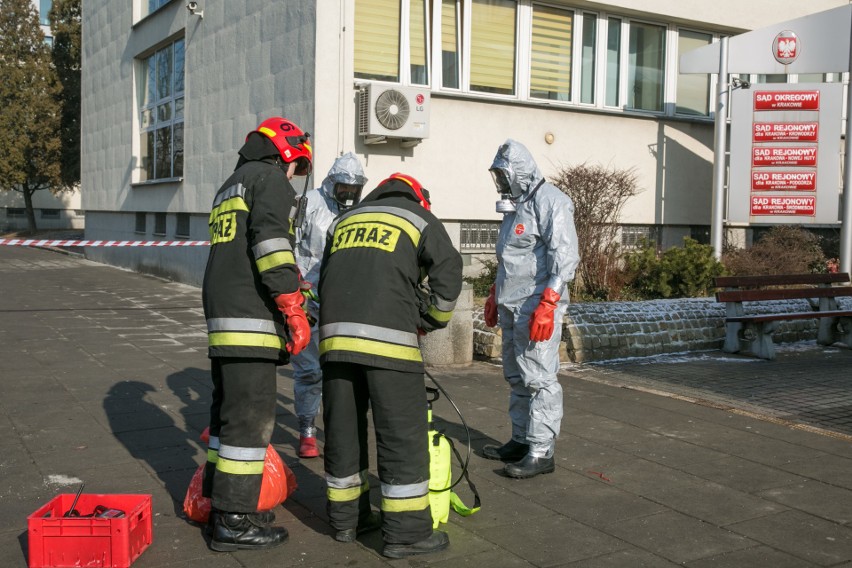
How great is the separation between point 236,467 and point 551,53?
1136 centimetres

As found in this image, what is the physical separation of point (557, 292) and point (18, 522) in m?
3.19

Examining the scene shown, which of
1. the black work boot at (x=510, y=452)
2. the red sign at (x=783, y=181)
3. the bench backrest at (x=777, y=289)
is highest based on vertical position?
the red sign at (x=783, y=181)

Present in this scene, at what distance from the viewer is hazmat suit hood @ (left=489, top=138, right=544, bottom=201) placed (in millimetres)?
5637

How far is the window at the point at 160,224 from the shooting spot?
18.7 m

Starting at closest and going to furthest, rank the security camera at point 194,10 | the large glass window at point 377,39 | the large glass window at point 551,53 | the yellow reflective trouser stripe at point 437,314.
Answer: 1. the yellow reflective trouser stripe at point 437,314
2. the large glass window at point 377,39
3. the large glass window at point 551,53
4. the security camera at point 194,10

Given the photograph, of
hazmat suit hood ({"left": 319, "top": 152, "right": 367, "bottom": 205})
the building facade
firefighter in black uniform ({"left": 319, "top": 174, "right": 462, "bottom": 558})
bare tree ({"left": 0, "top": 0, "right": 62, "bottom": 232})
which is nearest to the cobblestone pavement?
hazmat suit hood ({"left": 319, "top": 152, "right": 367, "bottom": 205})

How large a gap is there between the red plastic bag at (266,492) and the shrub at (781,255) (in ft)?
32.4

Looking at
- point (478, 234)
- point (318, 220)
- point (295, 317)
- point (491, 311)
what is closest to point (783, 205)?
point (478, 234)

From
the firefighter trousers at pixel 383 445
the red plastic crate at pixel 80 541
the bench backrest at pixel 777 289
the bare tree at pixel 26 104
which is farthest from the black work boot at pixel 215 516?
the bare tree at pixel 26 104

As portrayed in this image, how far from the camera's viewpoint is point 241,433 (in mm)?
4211

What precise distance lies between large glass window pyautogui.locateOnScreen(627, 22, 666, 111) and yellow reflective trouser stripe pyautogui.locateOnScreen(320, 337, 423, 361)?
1186 cm

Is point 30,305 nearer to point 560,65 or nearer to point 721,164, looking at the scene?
point 560,65

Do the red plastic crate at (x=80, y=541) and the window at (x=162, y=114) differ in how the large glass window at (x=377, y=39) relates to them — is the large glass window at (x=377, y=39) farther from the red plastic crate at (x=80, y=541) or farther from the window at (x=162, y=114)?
the red plastic crate at (x=80, y=541)

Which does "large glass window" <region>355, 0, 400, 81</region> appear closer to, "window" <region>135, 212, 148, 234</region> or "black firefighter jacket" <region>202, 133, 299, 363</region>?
"black firefighter jacket" <region>202, 133, 299, 363</region>
